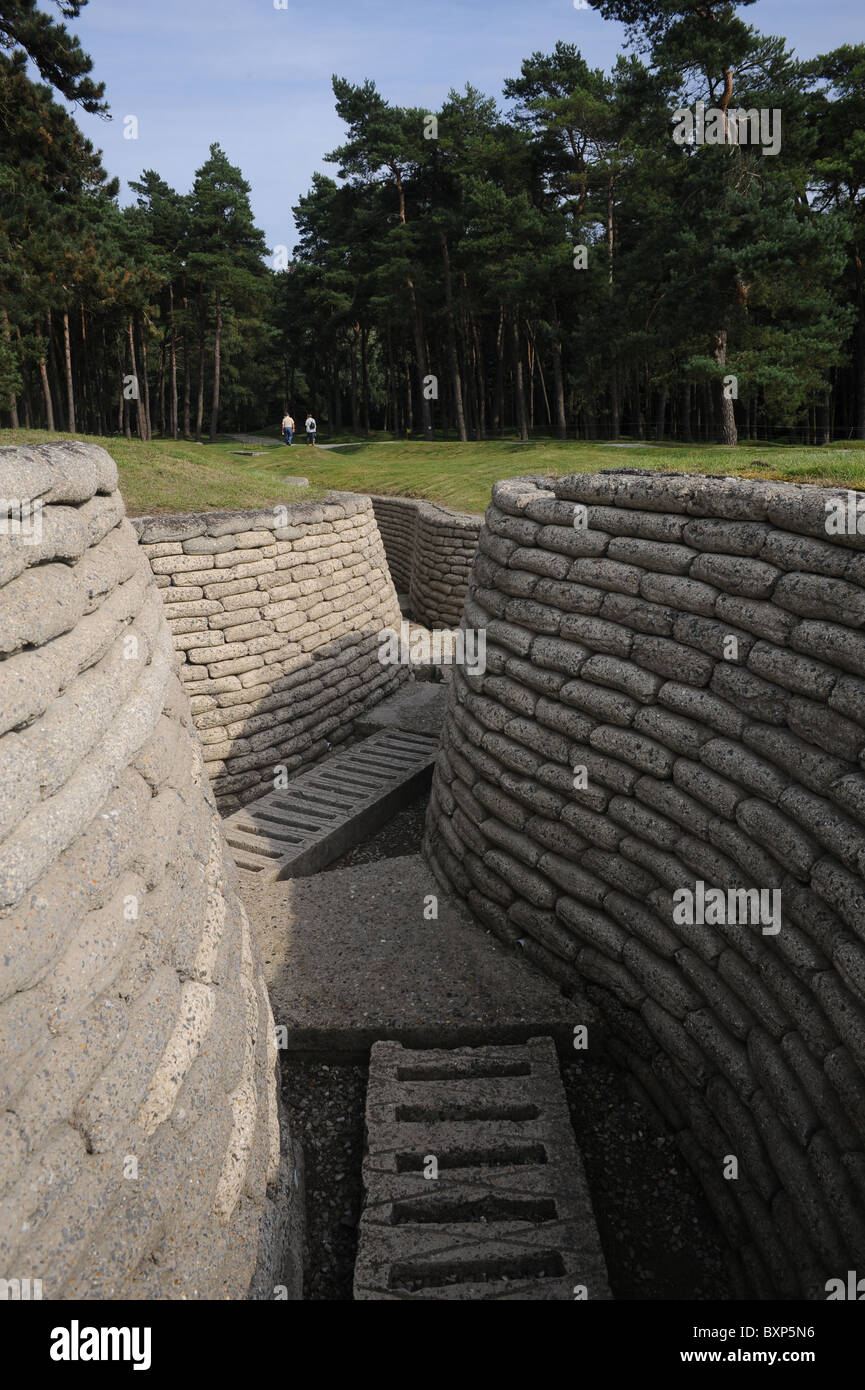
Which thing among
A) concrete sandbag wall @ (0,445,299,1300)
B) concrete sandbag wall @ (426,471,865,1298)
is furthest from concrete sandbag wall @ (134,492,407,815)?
concrete sandbag wall @ (0,445,299,1300)

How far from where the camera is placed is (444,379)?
42.1 metres

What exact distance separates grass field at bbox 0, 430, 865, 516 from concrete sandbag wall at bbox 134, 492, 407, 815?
1752mm

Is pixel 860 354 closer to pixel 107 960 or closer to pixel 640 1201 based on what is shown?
pixel 640 1201

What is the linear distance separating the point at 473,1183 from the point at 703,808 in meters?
2.03

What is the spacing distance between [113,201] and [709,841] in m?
40.2

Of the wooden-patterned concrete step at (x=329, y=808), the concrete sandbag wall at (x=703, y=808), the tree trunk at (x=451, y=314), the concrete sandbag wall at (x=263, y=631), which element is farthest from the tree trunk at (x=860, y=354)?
the concrete sandbag wall at (x=703, y=808)

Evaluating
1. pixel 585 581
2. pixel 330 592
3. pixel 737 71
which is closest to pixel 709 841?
pixel 585 581

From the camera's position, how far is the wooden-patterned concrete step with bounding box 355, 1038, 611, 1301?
11.9ft

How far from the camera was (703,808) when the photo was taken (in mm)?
4242

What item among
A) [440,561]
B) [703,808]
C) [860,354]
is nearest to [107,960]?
[703,808]

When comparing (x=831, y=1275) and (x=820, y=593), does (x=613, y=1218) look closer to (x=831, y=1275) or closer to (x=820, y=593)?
(x=831, y=1275)

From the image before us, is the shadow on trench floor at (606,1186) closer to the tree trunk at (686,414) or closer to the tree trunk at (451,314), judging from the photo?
the tree trunk at (686,414)

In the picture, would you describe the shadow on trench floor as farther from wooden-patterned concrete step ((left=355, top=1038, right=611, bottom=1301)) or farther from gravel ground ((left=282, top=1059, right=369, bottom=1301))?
wooden-patterned concrete step ((left=355, top=1038, right=611, bottom=1301))

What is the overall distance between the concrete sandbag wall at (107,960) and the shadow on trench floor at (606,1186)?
771 millimetres
